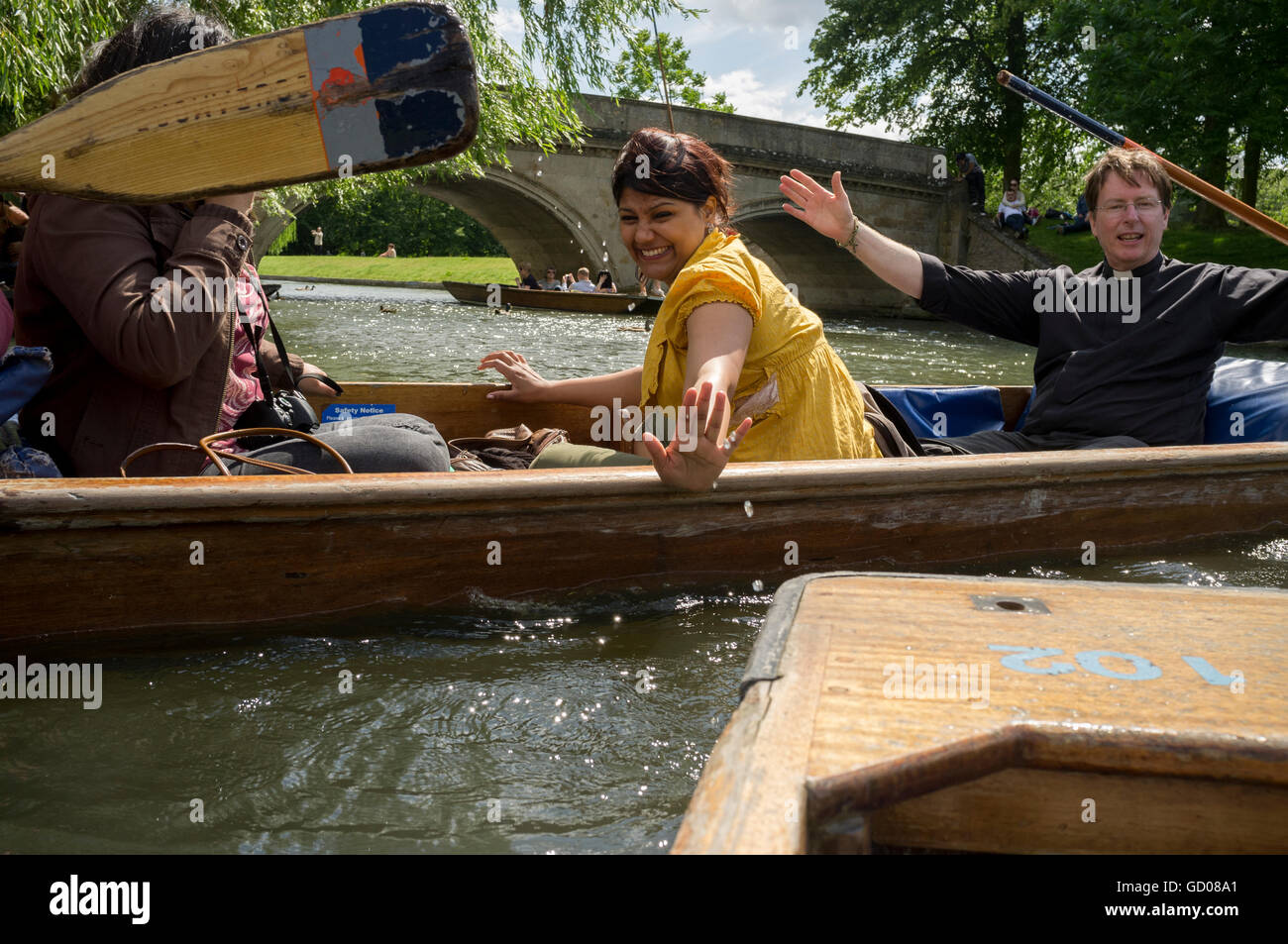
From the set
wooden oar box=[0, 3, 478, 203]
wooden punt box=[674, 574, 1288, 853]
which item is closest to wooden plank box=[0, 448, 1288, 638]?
wooden oar box=[0, 3, 478, 203]

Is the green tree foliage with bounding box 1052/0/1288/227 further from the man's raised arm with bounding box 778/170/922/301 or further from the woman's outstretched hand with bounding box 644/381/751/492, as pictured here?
the woman's outstretched hand with bounding box 644/381/751/492

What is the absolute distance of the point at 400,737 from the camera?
188 cm

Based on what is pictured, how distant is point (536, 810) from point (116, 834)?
64 cm

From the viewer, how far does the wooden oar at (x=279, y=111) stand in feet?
5.46

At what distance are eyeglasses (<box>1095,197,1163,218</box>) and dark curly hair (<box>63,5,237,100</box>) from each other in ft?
8.40

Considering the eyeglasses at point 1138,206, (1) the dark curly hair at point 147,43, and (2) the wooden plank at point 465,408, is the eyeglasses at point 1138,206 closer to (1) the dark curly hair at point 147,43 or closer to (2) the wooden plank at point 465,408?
(2) the wooden plank at point 465,408

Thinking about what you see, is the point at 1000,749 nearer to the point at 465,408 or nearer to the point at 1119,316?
the point at 1119,316

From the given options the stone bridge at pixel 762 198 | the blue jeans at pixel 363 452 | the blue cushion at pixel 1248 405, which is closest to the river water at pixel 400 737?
the blue jeans at pixel 363 452

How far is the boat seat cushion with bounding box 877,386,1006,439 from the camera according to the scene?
390 cm

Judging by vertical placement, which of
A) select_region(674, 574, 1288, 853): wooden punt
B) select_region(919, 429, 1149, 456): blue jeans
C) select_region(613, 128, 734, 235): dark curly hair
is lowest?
select_region(674, 574, 1288, 853): wooden punt

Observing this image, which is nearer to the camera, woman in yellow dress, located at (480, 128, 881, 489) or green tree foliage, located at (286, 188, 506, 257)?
woman in yellow dress, located at (480, 128, 881, 489)

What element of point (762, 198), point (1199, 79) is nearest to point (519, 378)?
point (1199, 79)

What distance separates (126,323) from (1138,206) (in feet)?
9.29
